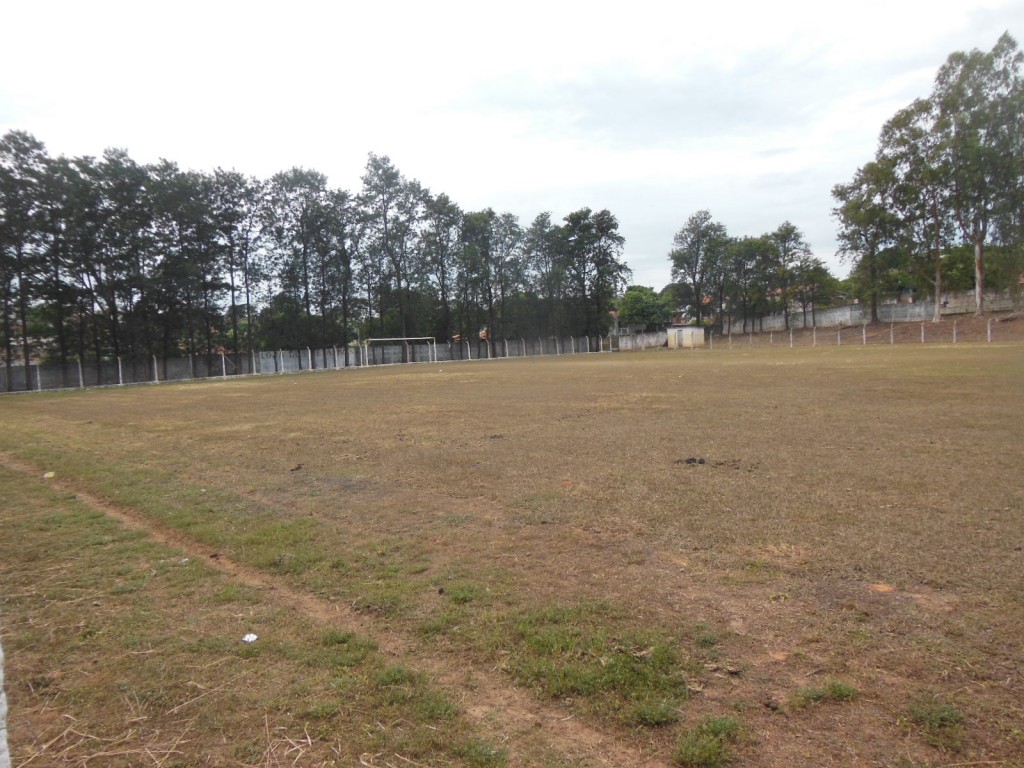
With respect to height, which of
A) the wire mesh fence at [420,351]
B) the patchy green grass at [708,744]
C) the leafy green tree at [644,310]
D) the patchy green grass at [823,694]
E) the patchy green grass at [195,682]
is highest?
the leafy green tree at [644,310]

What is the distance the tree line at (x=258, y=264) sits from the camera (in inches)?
1534

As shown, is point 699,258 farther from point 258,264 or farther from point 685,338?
point 258,264

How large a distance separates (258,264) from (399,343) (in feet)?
51.5

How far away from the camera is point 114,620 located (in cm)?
362

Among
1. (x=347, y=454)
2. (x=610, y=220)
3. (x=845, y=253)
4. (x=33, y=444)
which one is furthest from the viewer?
(x=610, y=220)

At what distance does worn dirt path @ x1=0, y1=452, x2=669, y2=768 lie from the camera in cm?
235

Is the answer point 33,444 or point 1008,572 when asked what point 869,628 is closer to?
point 1008,572

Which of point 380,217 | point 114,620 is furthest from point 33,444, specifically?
point 380,217

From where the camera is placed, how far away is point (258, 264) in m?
54.4

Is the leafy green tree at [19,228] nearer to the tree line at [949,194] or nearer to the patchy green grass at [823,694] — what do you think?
the patchy green grass at [823,694]

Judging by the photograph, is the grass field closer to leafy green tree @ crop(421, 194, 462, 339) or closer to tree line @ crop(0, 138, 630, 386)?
tree line @ crop(0, 138, 630, 386)

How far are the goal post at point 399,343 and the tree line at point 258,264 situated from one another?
1.26 metres

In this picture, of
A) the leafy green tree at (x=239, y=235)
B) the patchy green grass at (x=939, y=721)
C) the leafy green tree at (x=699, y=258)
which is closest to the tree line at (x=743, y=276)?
the leafy green tree at (x=699, y=258)

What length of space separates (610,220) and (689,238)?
1297 cm
